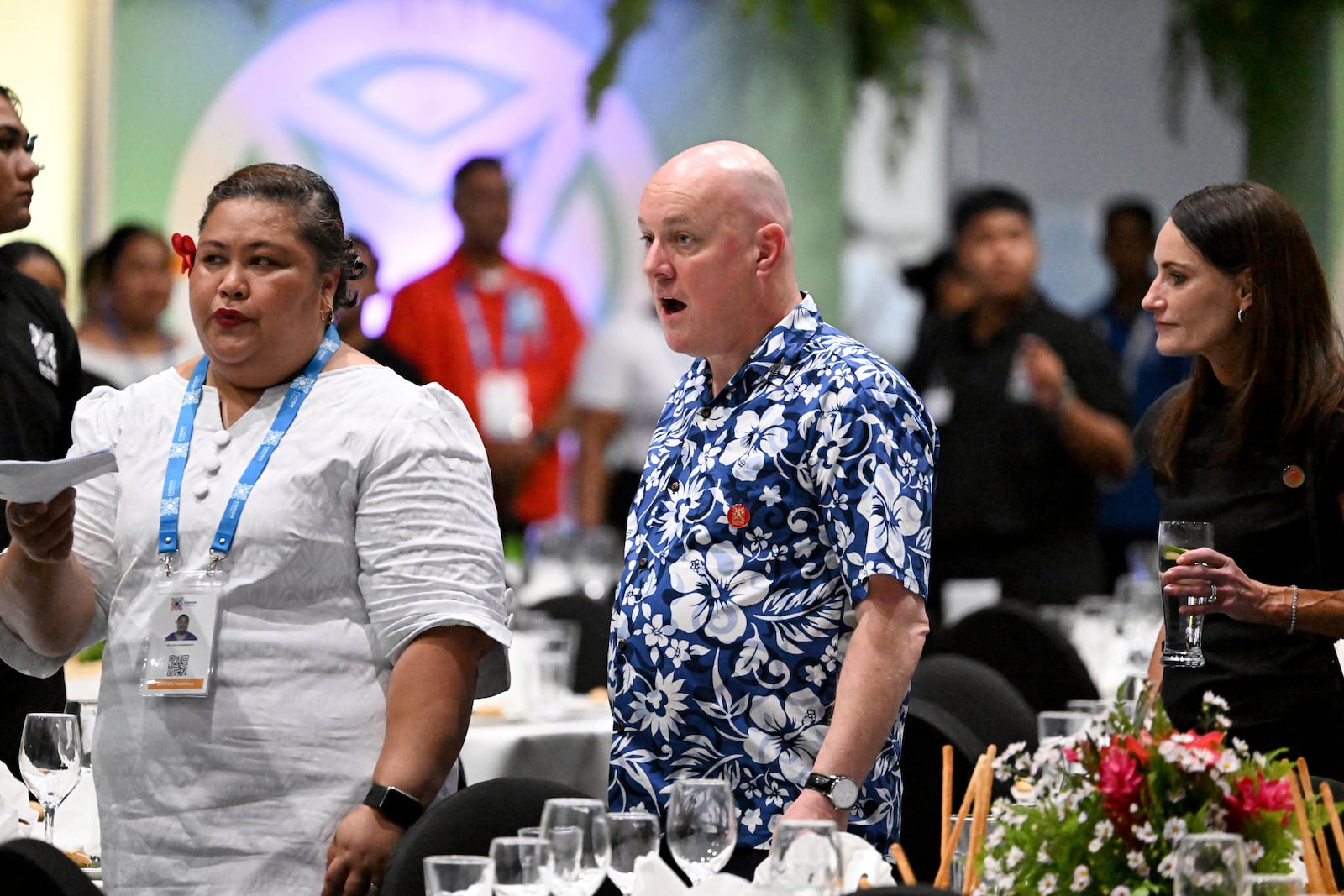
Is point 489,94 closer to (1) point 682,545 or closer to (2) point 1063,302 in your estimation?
(2) point 1063,302

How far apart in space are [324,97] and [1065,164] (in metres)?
4.08

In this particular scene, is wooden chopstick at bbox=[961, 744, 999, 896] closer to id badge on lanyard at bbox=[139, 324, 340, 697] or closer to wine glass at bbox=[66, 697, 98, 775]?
id badge on lanyard at bbox=[139, 324, 340, 697]

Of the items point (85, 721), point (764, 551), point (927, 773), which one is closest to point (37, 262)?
point (85, 721)

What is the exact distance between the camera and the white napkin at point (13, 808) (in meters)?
2.59

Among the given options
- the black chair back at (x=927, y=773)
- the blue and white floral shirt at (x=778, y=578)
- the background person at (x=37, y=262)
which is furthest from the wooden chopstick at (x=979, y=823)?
the background person at (x=37, y=262)

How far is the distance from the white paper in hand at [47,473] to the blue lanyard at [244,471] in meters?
0.24

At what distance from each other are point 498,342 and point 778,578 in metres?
5.61

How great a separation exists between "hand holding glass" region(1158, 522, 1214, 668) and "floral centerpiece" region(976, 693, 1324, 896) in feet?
2.38

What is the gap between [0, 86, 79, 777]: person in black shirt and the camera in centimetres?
334

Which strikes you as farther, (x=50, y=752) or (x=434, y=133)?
(x=434, y=133)

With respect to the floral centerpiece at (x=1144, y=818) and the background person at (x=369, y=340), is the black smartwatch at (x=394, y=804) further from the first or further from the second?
the background person at (x=369, y=340)

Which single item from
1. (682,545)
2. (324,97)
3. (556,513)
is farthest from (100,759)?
(324,97)

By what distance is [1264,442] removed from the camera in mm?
2912

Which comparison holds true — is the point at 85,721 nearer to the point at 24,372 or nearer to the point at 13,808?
the point at 13,808
